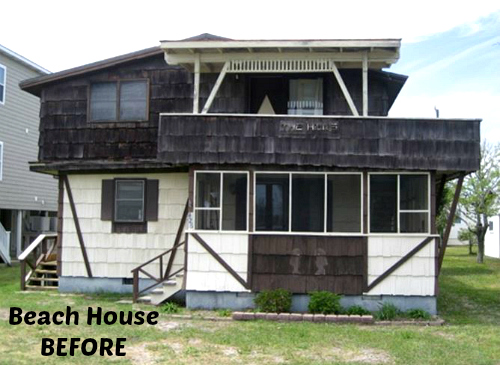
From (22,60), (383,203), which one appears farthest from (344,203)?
(22,60)

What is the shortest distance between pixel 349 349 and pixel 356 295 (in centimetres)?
326

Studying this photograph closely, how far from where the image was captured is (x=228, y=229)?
42.9 ft

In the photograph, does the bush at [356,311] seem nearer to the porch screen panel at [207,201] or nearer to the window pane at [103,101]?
the porch screen panel at [207,201]

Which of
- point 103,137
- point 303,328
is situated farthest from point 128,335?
point 103,137

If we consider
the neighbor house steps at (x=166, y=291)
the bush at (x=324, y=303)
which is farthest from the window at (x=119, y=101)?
the bush at (x=324, y=303)

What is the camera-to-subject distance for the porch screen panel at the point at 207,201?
43.1ft

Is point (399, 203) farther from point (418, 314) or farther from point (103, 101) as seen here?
point (103, 101)

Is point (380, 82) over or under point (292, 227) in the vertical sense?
over

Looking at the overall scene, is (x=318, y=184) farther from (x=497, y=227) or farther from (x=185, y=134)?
(x=497, y=227)

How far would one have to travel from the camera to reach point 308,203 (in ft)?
42.7

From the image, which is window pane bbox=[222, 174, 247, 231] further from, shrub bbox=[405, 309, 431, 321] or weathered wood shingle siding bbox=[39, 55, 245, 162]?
shrub bbox=[405, 309, 431, 321]

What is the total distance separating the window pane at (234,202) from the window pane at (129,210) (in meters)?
2.87

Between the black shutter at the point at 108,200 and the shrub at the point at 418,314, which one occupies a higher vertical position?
the black shutter at the point at 108,200

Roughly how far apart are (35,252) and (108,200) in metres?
3.18
